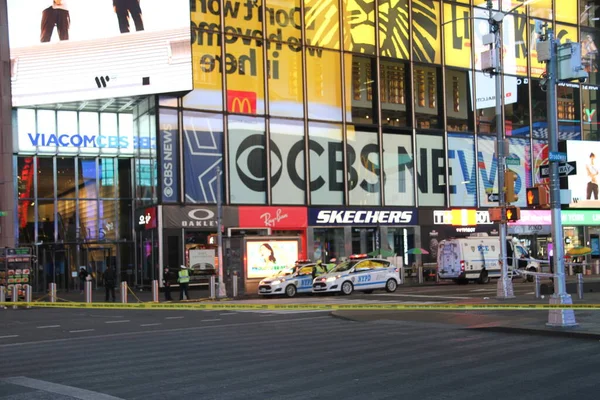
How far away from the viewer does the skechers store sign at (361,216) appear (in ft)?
149

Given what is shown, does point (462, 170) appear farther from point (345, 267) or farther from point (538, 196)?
point (538, 196)

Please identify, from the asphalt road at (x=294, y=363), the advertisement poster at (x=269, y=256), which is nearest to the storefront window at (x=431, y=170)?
the advertisement poster at (x=269, y=256)

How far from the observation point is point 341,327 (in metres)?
17.7

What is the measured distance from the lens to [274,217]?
43.7 m

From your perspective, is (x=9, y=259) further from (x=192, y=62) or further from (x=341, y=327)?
(x=341, y=327)

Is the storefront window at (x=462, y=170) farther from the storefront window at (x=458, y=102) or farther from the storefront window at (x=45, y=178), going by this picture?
the storefront window at (x=45, y=178)

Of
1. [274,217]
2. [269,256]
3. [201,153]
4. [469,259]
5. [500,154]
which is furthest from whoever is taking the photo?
[274,217]

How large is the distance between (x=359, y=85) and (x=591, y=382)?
38964 millimetres

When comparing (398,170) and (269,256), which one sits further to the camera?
(398,170)

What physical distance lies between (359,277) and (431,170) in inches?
803

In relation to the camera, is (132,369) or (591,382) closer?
(591,382)

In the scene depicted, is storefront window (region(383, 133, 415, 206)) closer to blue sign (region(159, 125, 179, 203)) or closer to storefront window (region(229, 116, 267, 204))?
storefront window (region(229, 116, 267, 204))

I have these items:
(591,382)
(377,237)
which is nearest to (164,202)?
(377,237)

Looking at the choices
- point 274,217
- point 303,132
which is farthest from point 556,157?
point 303,132
